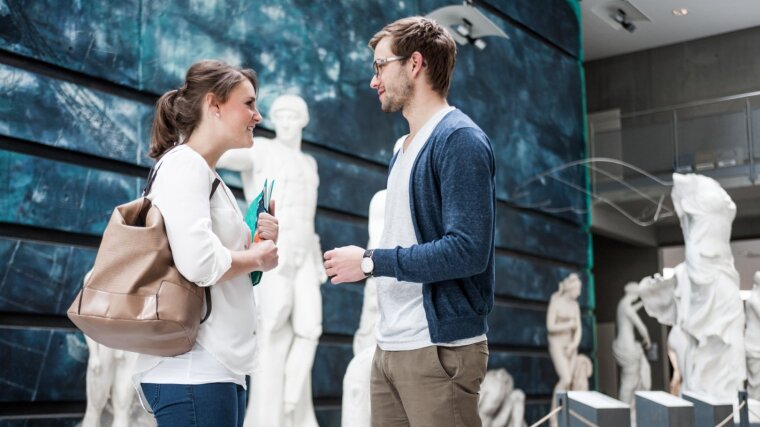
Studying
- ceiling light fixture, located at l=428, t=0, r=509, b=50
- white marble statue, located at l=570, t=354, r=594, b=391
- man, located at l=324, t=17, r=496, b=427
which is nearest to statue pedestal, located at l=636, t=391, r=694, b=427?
man, located at l=324, t=17, r=496, b=427

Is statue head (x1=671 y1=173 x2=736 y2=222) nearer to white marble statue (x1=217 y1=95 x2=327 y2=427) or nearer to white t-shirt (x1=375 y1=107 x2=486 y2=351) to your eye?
white marble statue (x1=217 y1=95 x2=327 y2=427)

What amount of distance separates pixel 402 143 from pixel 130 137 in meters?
5.21

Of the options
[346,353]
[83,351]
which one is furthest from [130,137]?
[346,353]

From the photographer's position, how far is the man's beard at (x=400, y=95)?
2473 mm

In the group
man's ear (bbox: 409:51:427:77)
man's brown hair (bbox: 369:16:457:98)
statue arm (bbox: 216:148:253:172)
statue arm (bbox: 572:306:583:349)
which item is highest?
statue arm (bbox: 216:148:253:172)

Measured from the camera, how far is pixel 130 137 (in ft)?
24.2

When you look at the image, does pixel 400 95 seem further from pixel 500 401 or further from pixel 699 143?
pixel 699 143

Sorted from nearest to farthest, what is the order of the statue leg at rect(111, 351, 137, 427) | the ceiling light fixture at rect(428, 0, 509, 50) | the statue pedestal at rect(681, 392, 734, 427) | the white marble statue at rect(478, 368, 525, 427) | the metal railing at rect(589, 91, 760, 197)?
the statue pedestal at rect(681, 392, 734, 427) → the statue leg at rect(111, 351, 137, 427) → the ceiling light fixture at rect(428, 0, 509, 50) → the white marble statue at rect(478, 368, 525, 427) → the metal railing at rect(589, 91, 760, 197)

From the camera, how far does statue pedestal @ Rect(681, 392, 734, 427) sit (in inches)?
106

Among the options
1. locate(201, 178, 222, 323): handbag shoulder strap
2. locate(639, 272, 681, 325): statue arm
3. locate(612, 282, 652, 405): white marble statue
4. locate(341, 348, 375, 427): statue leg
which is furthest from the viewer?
locate(612, 282, 652, 405): white marble statue

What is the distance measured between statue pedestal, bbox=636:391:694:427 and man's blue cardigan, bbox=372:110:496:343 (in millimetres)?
424

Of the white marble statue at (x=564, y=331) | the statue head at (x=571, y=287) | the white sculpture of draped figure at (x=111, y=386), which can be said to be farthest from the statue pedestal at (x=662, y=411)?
the statue head at (x=571, y=287)

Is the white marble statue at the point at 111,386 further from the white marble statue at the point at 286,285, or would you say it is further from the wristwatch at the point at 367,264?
the wristwatch at the point at 367,264

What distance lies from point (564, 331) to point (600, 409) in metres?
11.6
